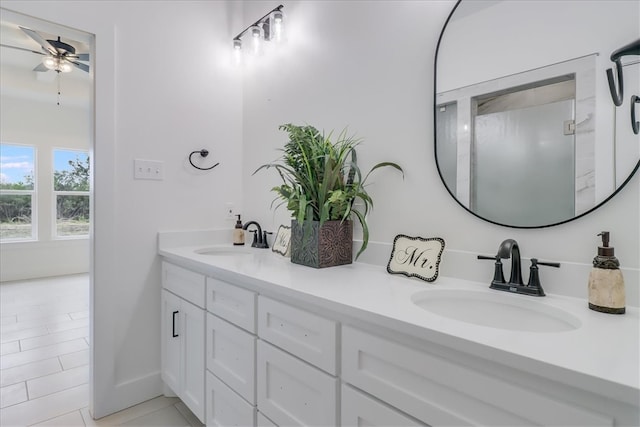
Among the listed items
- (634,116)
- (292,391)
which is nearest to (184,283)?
(292,391)

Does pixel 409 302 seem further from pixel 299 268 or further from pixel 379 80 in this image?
pixel 379 80

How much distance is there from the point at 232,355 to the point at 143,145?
130 cm

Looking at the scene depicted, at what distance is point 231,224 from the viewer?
226cm

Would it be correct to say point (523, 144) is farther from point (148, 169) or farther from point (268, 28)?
point (148, 169)

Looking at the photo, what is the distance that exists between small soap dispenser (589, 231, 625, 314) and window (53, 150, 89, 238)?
6305 mm

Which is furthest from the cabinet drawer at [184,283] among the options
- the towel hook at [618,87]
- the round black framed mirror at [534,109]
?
the towel hook at [618,87]

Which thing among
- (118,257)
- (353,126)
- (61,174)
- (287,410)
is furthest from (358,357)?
(61,174)

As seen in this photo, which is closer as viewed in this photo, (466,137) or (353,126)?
(466,137)

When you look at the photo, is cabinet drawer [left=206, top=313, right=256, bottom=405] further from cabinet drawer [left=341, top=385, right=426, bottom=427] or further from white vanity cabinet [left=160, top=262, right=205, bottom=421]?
cabinet drawer [left=341, top=385, right=426, bottom=427]

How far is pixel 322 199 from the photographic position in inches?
55.8

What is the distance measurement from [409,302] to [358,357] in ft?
0.67

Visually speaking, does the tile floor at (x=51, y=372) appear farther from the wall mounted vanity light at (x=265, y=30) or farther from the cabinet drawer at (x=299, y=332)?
the wall mounted vanity light at (x=265, y=30)

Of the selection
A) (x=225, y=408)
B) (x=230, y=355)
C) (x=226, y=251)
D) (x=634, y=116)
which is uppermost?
(x=634, y=116)

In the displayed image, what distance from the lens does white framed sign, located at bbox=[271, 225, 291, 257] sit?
1699 millimetres
